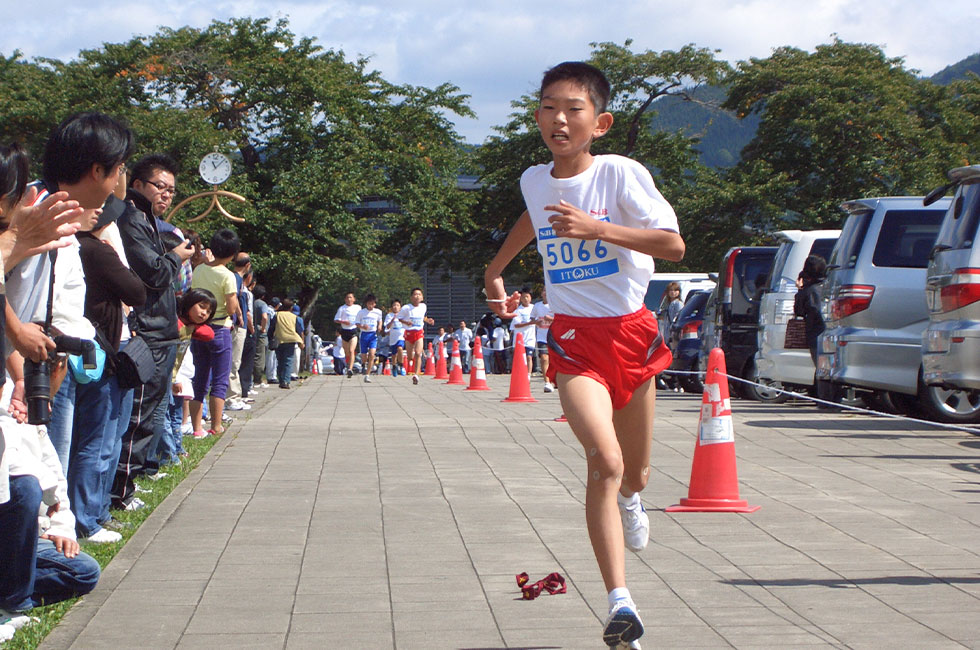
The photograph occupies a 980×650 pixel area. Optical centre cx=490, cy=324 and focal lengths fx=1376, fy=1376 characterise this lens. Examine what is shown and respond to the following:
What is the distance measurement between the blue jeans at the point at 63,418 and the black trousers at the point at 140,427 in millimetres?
1616

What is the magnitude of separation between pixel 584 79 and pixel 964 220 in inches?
268

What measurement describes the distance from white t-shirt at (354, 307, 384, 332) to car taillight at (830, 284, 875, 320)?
1934 cm

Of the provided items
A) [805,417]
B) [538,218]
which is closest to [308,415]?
[805,417]

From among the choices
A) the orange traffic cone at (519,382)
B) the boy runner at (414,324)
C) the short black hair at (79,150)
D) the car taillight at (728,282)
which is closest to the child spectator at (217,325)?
the short black hair at (79,150)

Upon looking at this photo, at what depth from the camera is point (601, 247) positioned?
16.5 ft

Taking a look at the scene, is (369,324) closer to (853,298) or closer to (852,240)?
(852,240)

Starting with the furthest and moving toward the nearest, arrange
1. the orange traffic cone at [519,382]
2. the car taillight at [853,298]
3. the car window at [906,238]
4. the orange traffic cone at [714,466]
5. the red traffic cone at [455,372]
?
1. the red traffic cone at [455,372]
2. the orange traffic cone at [519,382]
3. the car window at [906,238]
4. the car taillight at [853,298]
5. the orange traffic cone at [714,466]

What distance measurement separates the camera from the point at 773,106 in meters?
41.8

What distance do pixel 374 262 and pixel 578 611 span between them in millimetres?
39784

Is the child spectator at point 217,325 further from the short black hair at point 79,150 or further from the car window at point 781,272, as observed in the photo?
the car window at point 781,272

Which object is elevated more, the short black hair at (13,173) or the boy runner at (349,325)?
the short black hair at (13,173)

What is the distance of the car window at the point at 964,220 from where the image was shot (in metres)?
10.8

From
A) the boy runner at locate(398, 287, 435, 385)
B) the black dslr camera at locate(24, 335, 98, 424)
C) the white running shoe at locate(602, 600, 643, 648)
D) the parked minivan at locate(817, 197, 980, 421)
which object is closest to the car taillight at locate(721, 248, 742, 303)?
the parked minivan at locate(817, 197, 980, 421)

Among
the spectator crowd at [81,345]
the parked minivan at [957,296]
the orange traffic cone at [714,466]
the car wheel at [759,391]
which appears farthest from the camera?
the car wheel at [759,391]
